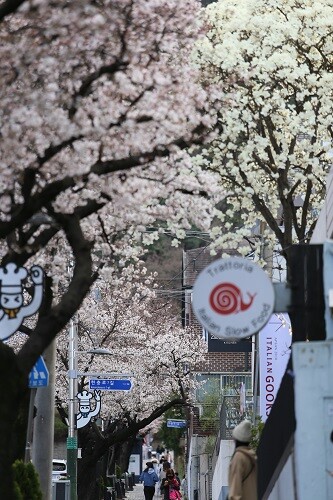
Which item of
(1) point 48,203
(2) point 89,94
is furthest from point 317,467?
(2) point 89,94

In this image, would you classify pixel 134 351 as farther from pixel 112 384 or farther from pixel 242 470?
pixel 242 470

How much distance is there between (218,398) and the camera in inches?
1704

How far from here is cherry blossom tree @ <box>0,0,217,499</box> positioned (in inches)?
453

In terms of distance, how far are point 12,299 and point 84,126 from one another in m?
1.93

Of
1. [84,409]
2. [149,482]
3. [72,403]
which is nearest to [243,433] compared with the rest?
[72,403]

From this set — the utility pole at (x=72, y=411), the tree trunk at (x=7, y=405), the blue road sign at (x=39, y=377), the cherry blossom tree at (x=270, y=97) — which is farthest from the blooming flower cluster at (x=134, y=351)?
the tree trunk at (x=7, y=405)

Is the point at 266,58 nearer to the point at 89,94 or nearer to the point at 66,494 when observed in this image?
the point at 89,94

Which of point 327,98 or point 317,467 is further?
point 327,98

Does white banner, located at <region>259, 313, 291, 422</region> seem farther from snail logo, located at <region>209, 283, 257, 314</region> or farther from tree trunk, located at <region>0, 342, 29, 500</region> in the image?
tree trunk, located at <region>0, 342, 29, 500</region>

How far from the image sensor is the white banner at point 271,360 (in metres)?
24.5

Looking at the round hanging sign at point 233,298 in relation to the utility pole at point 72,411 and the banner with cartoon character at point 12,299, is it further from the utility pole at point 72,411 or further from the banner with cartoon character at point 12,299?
the utility pole at point 72,411

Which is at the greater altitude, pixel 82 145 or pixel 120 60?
pixel 120 60

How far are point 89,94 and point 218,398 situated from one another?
103 feet

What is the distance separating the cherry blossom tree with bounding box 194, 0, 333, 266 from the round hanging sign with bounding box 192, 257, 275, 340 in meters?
7.14
